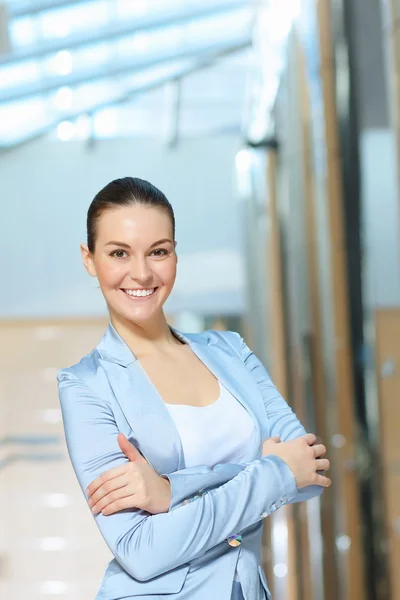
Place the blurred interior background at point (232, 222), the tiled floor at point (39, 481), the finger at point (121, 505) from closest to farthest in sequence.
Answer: the finger at point (121, 505) → the blurred interior background at point (232, 222) → the tiled floor at point (39, 481)

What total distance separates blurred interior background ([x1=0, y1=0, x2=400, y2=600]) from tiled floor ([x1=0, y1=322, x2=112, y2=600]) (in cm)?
1


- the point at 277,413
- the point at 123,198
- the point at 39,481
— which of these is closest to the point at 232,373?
the point at 277,413

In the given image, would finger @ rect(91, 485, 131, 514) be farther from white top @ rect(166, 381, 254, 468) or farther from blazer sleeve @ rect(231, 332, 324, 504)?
blazer sleeve @ rect(231, 332, 324, 504)

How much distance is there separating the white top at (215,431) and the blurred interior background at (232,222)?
0.69m

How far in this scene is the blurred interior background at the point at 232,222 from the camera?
3.36m

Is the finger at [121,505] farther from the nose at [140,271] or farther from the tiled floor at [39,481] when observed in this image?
the tiled floor at [39,481]

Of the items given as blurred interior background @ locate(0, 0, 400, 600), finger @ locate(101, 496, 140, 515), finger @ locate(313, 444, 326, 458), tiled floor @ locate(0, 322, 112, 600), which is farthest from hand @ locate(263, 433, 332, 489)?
tiled floor @ locate(0, 322, 112, 600)

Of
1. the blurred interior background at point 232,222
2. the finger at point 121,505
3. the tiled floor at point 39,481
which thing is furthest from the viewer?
the tiled floor at point 39,481

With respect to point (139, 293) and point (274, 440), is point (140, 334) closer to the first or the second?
point (139, 293)

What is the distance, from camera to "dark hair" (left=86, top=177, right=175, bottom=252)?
4.21 ft

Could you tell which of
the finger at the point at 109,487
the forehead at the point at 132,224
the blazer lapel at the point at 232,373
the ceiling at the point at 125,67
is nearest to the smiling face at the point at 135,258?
the forehead at the point at 132,224

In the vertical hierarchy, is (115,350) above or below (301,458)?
above

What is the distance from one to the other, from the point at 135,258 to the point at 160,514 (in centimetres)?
34

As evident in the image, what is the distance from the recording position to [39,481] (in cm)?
585
